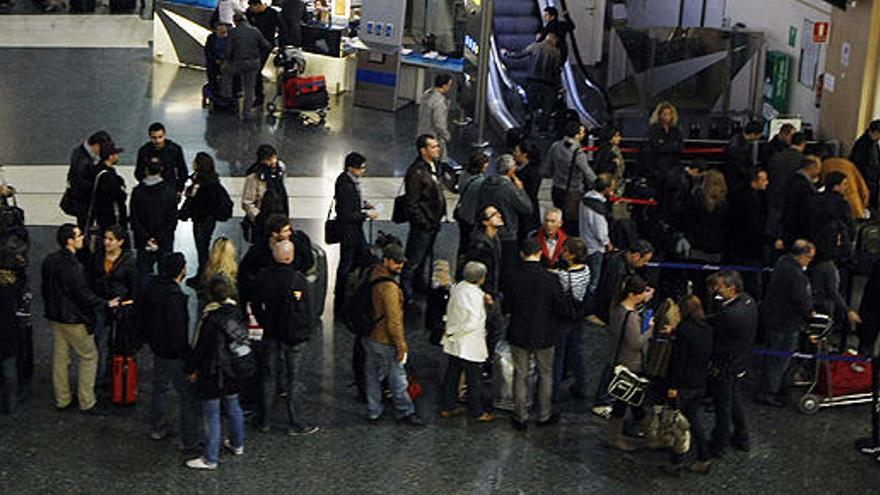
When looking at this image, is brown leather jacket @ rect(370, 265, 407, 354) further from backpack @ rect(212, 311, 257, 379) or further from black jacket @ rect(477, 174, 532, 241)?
black jacket @ rect(477, 174, 532, 241)

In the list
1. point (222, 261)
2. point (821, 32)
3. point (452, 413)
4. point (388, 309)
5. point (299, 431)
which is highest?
point (821, 32)

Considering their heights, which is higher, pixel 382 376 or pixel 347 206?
pixel 347 206

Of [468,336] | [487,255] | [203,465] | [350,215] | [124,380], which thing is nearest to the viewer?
[203,465]

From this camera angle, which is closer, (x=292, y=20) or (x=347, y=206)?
(x=347, y=206)

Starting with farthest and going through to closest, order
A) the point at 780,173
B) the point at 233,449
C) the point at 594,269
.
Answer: the point at 780,173 < the point at 594,269 < the point at 233,449

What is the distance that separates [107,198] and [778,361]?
5712 mm

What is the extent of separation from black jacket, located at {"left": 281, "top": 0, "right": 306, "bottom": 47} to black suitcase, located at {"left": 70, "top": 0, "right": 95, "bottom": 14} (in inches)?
241

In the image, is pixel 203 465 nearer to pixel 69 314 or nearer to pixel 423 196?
pixel 69 314

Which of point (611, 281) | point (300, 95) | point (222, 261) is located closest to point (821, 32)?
point (300, 95)

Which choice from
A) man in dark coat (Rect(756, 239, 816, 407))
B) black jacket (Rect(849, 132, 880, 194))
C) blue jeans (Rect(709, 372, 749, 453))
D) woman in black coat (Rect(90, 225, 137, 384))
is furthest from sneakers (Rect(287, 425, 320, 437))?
black jacket (Rect(849, 132, 880, 194))

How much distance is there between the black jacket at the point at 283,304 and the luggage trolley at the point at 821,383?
3.86 metres

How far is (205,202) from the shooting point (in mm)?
13812

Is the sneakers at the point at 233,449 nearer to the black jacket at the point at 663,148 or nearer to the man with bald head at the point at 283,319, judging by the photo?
the man with bald head at the point at 283,319

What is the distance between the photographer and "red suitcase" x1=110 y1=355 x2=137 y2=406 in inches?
464
